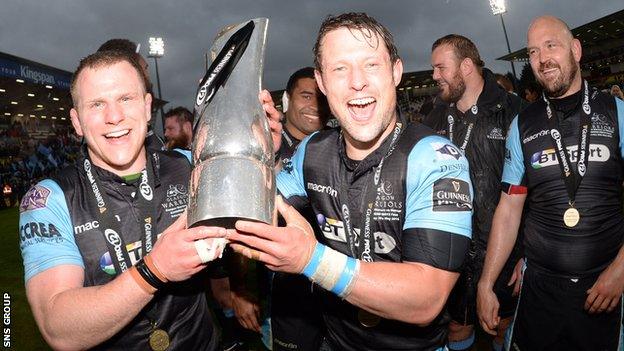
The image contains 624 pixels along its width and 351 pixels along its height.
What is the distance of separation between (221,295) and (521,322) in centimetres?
233

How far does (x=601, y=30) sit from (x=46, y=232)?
41.4 meters

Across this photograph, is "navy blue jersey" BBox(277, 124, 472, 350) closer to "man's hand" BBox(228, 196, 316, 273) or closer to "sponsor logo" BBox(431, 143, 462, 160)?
"sponsor logo" BBox(431, 143, 462, 160)

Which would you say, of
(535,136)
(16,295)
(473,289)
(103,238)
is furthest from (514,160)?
(16,295)

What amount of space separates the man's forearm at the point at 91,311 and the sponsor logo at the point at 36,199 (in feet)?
1.57

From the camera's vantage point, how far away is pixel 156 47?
3200 cm

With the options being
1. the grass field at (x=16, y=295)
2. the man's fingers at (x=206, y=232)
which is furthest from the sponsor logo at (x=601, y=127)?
the grass field at (x=16, y=295)

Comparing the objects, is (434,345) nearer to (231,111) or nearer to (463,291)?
(231,111)

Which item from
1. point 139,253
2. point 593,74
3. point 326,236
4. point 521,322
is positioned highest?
point 593,74

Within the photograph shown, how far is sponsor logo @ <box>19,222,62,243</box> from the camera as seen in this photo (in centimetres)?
178

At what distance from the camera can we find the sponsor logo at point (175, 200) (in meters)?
2.14

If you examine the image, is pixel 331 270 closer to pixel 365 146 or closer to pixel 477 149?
pixel 365 146

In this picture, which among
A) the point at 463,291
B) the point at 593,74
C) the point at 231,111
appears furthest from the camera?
the point at 593,74

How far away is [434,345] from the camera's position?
83.4 inches

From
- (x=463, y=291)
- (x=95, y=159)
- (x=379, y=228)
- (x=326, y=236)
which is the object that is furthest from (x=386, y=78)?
(x=463, y=291)
